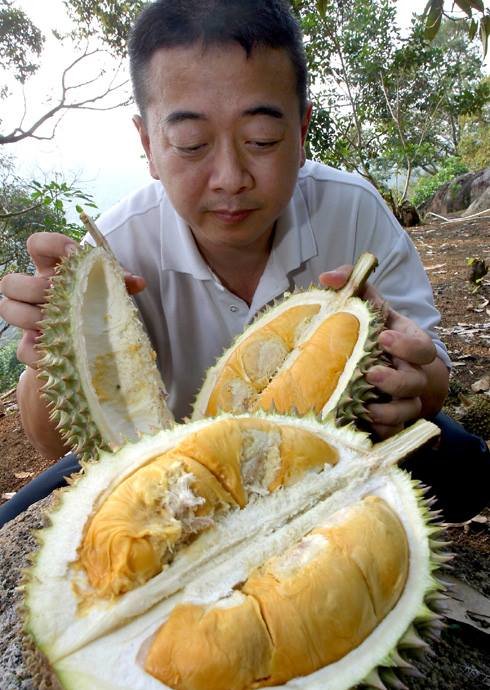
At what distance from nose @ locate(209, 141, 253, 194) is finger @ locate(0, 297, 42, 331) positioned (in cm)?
56

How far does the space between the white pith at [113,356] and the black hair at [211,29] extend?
0.50m

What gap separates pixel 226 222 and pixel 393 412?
666 millimetres

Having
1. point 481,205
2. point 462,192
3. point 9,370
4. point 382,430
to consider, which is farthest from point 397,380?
point 462,192

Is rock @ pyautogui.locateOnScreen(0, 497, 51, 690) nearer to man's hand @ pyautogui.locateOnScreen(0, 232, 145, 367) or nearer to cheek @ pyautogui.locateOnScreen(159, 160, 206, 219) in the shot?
man's hand @ pyautogui.locateOnScreen(0, 232, 145, 367)

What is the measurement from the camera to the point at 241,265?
6.10 feet

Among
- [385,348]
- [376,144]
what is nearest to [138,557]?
[385,348]

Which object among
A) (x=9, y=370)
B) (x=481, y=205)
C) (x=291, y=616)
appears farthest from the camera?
(x=481, y=205)

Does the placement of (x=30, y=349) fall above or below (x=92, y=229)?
below

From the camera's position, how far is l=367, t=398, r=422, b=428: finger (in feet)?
4.24

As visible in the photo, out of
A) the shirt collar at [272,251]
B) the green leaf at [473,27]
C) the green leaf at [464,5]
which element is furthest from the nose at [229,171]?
the green leaf at [473,27]

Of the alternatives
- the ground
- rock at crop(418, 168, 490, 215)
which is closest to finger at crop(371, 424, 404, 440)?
the ground

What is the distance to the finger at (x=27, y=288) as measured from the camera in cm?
140

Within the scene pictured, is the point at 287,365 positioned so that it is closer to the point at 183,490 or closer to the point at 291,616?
the point at 183,490

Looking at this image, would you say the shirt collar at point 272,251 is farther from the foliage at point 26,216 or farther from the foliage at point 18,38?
the foliage at point 18,38
